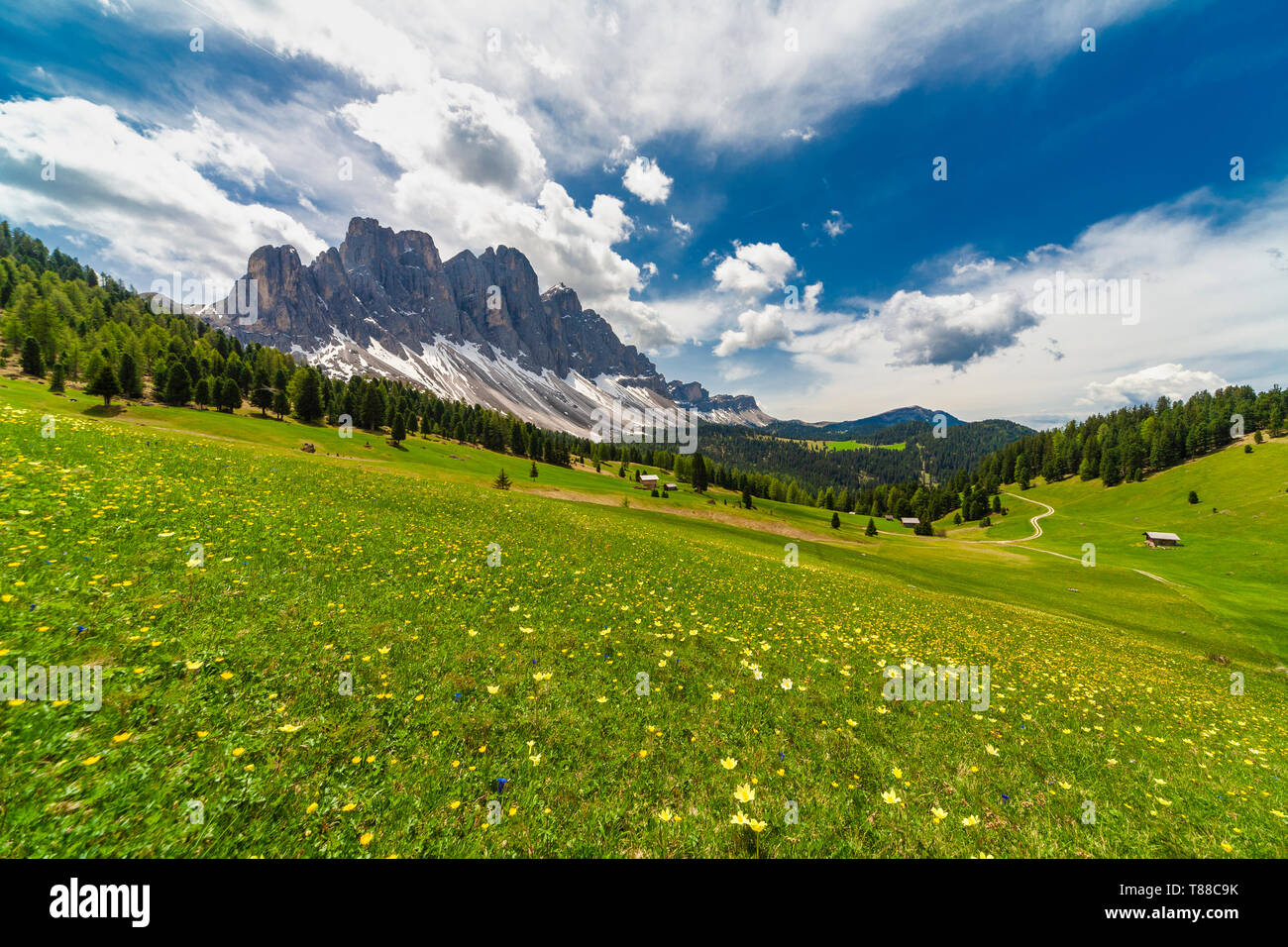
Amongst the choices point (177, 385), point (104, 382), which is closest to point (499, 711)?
point (104, 382)

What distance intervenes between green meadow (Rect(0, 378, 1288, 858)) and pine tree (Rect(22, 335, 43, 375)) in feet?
375

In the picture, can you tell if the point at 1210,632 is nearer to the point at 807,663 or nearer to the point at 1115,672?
the point at 1115,672

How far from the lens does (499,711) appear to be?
6344 mm

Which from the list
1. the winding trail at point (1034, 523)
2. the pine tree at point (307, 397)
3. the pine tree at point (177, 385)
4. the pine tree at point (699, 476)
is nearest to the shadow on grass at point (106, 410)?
the pine tree at point (177, 385)

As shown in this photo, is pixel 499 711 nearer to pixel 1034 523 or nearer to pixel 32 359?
pixel 32 359

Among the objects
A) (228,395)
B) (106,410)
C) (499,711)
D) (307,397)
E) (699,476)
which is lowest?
(499,711)

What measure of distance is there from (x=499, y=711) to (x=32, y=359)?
13964cm

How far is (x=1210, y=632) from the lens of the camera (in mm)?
29828

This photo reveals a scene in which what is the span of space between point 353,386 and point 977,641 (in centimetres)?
14849

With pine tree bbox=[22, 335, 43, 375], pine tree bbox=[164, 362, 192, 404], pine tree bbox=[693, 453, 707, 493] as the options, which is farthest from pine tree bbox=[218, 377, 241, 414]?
pine tree bbox=[693, 453, 707, 493]

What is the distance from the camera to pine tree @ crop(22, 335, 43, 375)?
264 ft

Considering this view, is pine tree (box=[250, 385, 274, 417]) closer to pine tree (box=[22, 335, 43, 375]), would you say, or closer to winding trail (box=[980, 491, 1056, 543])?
pine tree (box=[22, 335, 43, 375])

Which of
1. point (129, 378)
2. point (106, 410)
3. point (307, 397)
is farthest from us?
point (307, 397)
